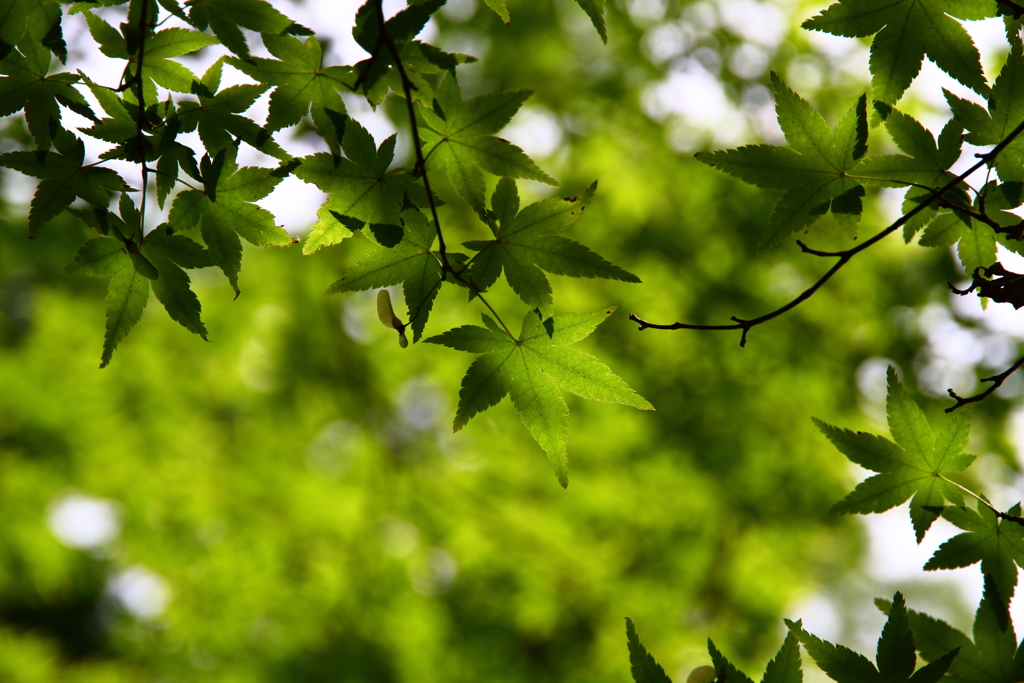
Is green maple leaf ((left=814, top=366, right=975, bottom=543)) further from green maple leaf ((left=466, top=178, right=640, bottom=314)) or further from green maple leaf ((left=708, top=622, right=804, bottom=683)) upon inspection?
green maple leaf ((left=466, top=178, right=640, bottom=314))

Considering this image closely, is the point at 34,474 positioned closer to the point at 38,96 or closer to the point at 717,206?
the point at 38,96

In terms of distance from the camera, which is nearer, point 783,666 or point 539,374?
point 783,666

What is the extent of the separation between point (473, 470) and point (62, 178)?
415 centimetres

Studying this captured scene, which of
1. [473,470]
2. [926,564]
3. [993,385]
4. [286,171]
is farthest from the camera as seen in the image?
[473,470]

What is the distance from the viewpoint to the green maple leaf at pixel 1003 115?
1.15 metres

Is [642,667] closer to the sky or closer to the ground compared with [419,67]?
closer to the ground

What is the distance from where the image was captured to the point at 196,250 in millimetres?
1256

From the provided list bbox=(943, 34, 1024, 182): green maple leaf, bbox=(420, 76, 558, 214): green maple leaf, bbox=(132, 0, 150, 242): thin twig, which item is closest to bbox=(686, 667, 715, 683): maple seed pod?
bbox=(420, 76, 558, 214): green maple leaf

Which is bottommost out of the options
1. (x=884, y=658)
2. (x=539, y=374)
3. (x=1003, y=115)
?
(x=884, y=658)

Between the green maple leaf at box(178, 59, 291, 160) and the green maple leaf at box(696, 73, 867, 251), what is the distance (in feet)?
2.85

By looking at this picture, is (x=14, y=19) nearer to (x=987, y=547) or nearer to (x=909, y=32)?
(x=909, y=32)

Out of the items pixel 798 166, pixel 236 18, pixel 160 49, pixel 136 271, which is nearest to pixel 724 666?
pixel 798 166

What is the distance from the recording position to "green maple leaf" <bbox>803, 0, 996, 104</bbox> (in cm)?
116

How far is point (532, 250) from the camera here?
48.3 inches
